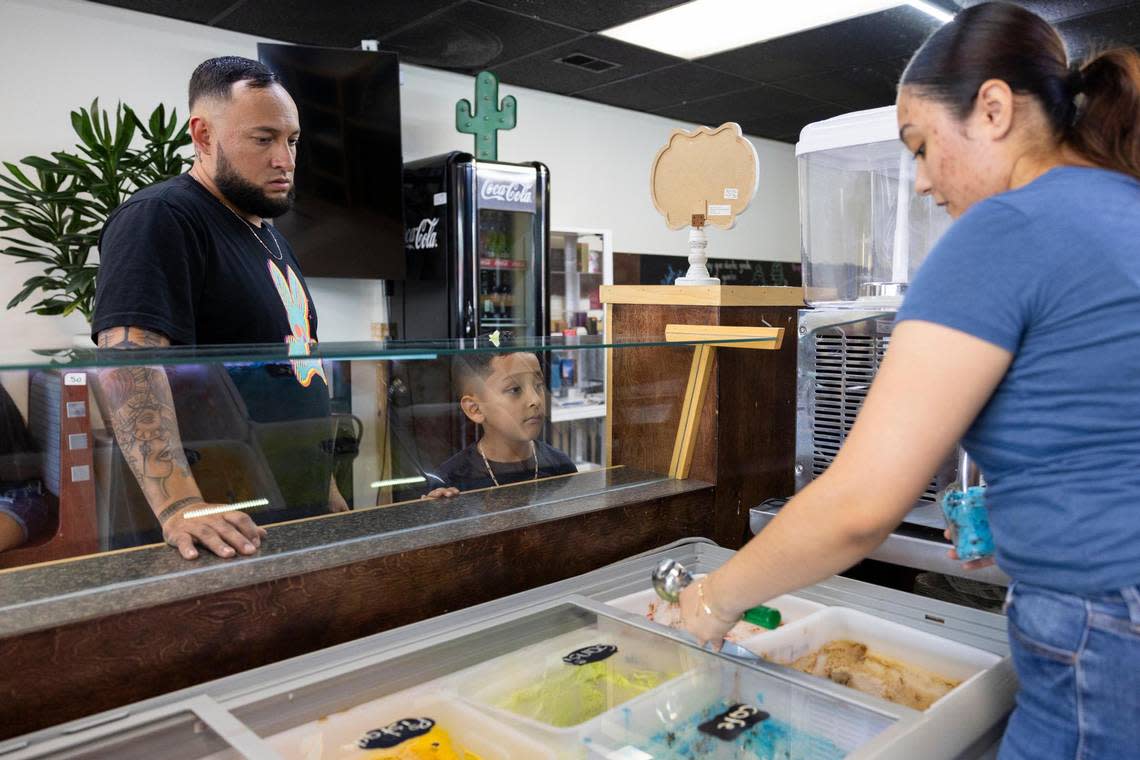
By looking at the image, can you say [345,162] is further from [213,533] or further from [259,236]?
[213,533]

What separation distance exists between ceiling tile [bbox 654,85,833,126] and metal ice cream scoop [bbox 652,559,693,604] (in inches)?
208

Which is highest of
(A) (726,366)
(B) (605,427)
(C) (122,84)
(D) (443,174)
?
(C) (122,84)

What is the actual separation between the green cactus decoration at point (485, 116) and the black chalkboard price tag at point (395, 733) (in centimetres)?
402

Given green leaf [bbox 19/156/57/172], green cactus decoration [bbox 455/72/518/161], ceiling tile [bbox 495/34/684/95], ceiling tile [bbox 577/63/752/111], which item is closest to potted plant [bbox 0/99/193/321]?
green leaf [bbox 19/156/57/172]

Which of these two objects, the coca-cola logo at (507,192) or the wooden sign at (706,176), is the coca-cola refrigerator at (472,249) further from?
the wooden sign at (706,176)

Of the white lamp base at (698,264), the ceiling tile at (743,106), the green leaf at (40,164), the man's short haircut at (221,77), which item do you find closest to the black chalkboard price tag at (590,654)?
the white lamp base at (698,264)

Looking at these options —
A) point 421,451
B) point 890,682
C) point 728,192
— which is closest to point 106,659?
point 421,451

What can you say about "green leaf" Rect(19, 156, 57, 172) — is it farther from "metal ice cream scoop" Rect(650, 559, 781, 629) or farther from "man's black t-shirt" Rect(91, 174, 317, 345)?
"metal ice cream scoop" Rect(650, 559, 781, 629)

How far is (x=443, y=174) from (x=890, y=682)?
3999 millimetres

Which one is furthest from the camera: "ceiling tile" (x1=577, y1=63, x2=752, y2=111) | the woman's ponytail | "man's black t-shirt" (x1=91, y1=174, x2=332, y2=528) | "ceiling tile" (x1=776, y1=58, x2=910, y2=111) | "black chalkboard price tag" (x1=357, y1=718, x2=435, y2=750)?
"ceiling tile" (x1=577, y1=63, x2=752, y2=111)

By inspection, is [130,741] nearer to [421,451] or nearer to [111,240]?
[421,451]

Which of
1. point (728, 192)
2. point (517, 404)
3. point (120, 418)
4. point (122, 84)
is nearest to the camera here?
point (120, 418)

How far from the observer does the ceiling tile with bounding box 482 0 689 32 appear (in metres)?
4.09

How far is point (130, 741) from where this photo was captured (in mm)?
911
